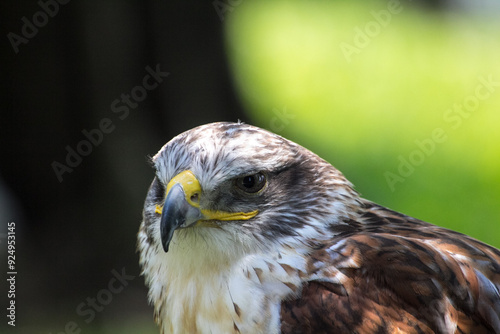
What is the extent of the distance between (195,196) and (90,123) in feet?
17.5

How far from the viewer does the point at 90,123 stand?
831 centimetres

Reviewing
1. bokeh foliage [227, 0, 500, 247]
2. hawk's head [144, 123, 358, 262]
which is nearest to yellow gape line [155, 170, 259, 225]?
hawk's head [144, 123, 358, 262]

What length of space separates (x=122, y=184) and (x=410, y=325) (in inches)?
233

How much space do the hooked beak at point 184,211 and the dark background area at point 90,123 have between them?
4975 millimetres

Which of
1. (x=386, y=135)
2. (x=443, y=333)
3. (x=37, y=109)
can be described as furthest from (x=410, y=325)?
(x=37, y=109)

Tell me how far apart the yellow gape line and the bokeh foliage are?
3228 mm

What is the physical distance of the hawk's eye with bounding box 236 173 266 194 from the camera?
3328mm

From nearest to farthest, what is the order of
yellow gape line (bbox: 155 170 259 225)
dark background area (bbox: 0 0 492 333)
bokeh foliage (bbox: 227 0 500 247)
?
yellow gape line (bbox: 155 170 259 225)
bokeh foliage (bbox: 227 0 500 247)
dark background area (bbox: 0 0 492 333)

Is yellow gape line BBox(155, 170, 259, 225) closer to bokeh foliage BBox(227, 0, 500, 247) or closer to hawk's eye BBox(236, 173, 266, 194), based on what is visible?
hawk's eye BBox(236, 173, 266, 194)

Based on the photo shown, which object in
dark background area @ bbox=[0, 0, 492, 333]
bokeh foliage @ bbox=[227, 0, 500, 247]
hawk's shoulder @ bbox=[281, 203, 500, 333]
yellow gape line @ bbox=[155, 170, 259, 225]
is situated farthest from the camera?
dark background area @ bbox=[0, 0, 492, 333]

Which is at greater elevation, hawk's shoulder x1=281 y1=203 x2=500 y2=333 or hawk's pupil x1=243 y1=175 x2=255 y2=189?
hawk's pupil x1=243 y1=175 x2=255 y2=189

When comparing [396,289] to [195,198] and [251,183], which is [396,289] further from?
[195,198]

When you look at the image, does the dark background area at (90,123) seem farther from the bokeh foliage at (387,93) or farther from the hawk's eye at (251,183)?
the hawk's eye at (251,183)

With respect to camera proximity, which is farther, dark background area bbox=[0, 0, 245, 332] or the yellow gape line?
dark background area bbox=[0, 0, 245, 332]
